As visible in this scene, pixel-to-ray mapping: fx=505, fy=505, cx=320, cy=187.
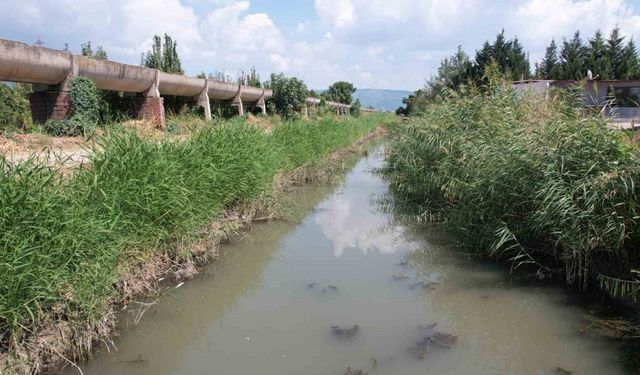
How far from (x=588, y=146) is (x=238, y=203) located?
516cm

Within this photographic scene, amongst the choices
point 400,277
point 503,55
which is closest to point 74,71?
point 400,277

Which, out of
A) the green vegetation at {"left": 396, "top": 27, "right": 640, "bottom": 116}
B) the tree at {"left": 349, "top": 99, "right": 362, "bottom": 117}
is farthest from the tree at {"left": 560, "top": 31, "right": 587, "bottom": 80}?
the tree at {"left": 349, "top": 99, "right": 362, "bottom": 117}

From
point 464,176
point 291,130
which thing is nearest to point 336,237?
point 464,176

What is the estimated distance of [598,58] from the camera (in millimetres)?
37688

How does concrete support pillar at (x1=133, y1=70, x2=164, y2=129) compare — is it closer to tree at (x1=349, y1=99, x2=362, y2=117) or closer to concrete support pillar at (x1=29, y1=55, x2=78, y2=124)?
concrete support pillar at (x1=29, y1=55, x2=78, y2=124)

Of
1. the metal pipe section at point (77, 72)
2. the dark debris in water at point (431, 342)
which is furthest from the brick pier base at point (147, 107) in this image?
the dark debris in water at point (431, 342)

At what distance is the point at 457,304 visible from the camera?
555 centimetres

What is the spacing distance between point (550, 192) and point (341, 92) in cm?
4117

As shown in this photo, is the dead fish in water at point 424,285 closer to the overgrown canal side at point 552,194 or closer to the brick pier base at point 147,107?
the overgrown canal side at point 552,194

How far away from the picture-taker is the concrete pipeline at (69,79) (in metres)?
9.70

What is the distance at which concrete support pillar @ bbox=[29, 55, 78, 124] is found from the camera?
1116 centimetres

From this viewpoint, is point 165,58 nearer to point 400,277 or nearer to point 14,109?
point 14,109

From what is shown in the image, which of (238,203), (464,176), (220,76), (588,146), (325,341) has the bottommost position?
(325,341)

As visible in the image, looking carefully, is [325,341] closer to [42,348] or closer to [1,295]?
[42,348]
